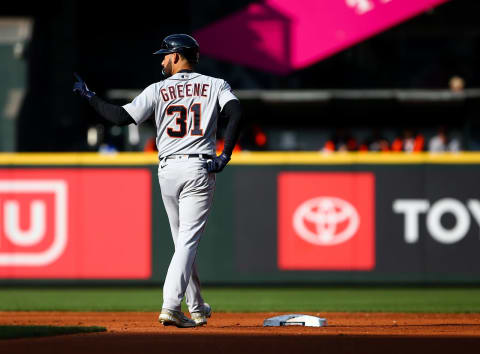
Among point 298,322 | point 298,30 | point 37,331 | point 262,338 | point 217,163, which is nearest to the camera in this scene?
point 262,338

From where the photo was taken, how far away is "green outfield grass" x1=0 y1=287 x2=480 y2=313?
10.7 meters

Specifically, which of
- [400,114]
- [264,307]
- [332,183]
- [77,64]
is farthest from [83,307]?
[77,64]

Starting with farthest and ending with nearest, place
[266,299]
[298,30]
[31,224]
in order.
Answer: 1. [298,30]
2. [31,224]
3. [266,299]

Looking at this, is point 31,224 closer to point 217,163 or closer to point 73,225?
point 73,225

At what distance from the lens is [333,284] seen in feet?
43.3

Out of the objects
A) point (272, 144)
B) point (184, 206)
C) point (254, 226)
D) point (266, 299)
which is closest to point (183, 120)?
point (184, 206)

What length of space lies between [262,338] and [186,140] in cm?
157

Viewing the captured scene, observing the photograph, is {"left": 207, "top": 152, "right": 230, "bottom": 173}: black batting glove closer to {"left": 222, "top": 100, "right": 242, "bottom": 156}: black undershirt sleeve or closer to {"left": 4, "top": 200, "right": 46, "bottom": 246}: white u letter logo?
{"left": 222, "top": 100, "right": 242, "bottom": 156}: black undershirt sleeve

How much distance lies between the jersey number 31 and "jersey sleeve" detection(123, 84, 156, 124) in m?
0.14

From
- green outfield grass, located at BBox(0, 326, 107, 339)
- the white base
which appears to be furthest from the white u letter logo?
the white base

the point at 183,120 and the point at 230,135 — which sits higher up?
the point at 183,120

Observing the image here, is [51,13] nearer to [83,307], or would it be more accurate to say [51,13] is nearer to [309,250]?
[309,250]

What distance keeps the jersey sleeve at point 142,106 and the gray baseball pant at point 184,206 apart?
363 millimetres

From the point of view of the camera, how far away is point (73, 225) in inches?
519
